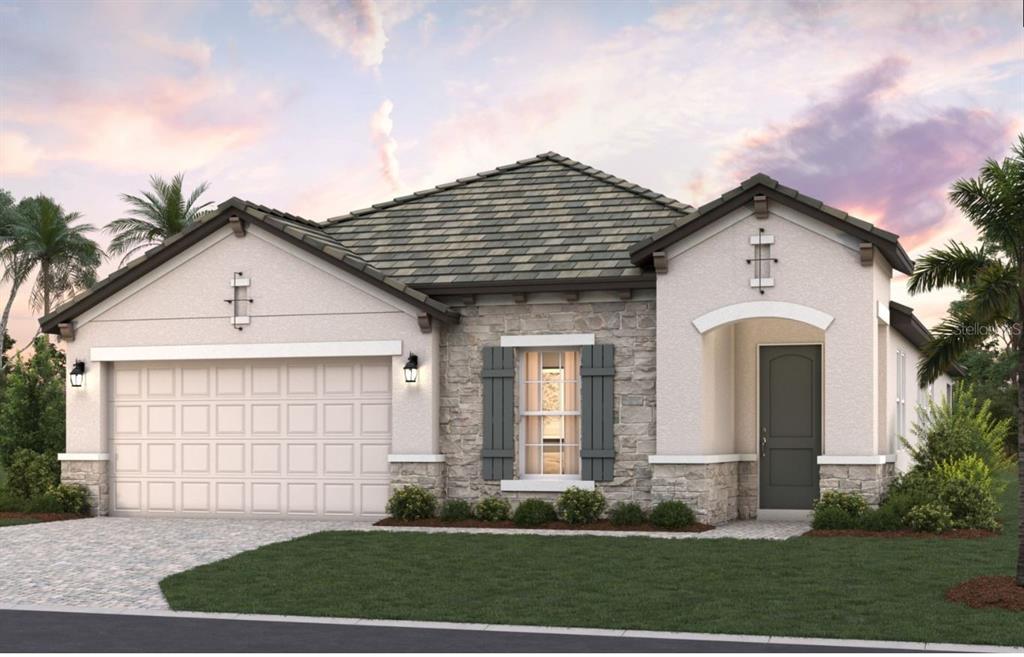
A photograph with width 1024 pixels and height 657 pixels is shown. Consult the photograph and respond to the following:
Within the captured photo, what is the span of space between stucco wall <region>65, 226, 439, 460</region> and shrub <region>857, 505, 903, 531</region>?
6183mm

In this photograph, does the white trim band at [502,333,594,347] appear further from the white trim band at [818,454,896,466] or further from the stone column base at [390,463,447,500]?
the white trim band at [818,454,896,466]

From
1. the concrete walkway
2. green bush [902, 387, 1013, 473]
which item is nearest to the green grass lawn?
the concrete walkway

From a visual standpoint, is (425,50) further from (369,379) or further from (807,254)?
(807,254)

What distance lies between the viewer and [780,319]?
1856 cm

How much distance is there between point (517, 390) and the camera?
60.0ft

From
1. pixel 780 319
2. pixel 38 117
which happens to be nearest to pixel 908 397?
pixel 780 319

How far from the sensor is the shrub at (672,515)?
55.0 feet

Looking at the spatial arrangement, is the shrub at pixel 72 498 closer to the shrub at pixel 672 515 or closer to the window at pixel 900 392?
the shrub at pixel 672 515

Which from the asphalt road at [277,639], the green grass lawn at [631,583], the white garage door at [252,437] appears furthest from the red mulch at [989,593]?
the white garage door at [252,437]

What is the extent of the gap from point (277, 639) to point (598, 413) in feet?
29.5

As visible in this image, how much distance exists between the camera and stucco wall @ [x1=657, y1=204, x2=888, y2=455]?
54.4 ft

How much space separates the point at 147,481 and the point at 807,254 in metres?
10.8

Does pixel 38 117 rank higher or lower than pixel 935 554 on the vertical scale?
higher

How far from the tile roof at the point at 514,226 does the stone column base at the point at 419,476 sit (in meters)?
2.72
